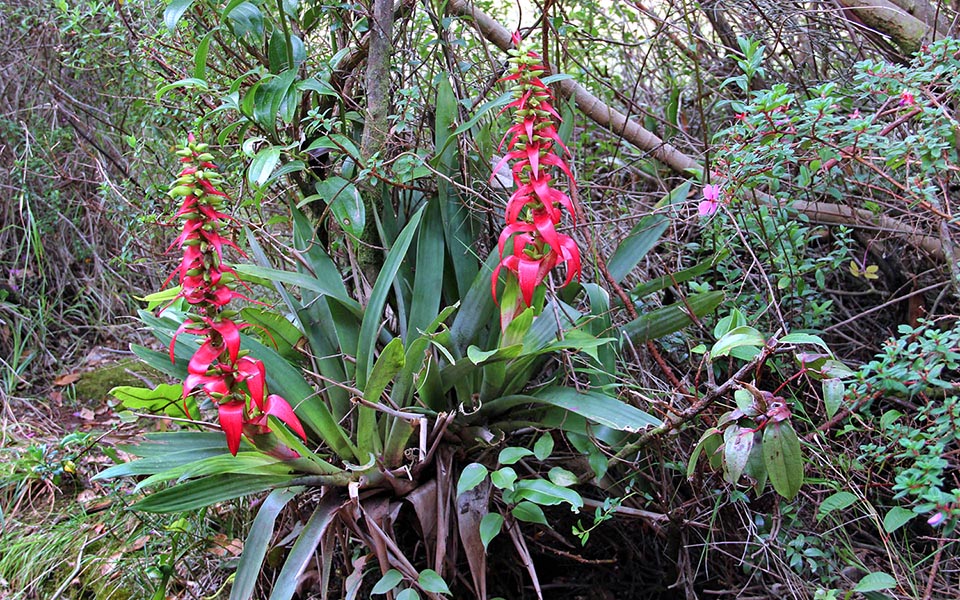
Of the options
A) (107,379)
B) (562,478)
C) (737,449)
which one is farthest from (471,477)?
(107,379)

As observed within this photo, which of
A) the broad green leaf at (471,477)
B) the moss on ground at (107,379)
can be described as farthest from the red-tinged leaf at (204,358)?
the moss on ground at (107,379)

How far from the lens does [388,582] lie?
1.57 metres

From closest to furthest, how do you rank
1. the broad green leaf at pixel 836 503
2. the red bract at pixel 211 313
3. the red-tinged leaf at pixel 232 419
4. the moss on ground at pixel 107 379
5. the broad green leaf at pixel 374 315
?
the red bract at pixel 211 313 < the red-tinged leaf at pixel 232 419 < the broad green leaf at pixel 836 503 < the broad green leaf at pixel 374 315 < the moss on ground at pixel 107 379

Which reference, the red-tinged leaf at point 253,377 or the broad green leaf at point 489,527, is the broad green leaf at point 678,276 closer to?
the broad green leaf at point 489,527

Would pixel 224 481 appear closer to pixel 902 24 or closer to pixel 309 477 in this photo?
pixel 309 477

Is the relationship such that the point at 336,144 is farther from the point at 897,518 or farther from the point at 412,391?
the point at 897,518

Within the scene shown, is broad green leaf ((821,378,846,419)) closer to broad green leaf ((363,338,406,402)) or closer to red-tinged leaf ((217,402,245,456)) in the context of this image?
broad green leaf ((363,338,406,402))

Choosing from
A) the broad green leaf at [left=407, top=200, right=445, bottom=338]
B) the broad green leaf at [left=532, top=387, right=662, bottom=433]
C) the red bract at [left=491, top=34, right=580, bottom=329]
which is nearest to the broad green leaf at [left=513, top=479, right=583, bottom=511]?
the broad green leaf at [left=532, top=387, right=662, bottom=433]

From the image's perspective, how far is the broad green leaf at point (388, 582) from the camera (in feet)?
5.11

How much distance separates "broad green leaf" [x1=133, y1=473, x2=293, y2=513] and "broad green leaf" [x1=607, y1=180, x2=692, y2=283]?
3.25ft

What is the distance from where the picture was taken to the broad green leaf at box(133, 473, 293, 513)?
5.31 feet

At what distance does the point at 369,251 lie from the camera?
2221mm

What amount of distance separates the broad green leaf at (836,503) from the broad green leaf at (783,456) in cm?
27

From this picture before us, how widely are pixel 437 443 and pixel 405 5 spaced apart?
130 centimetres
